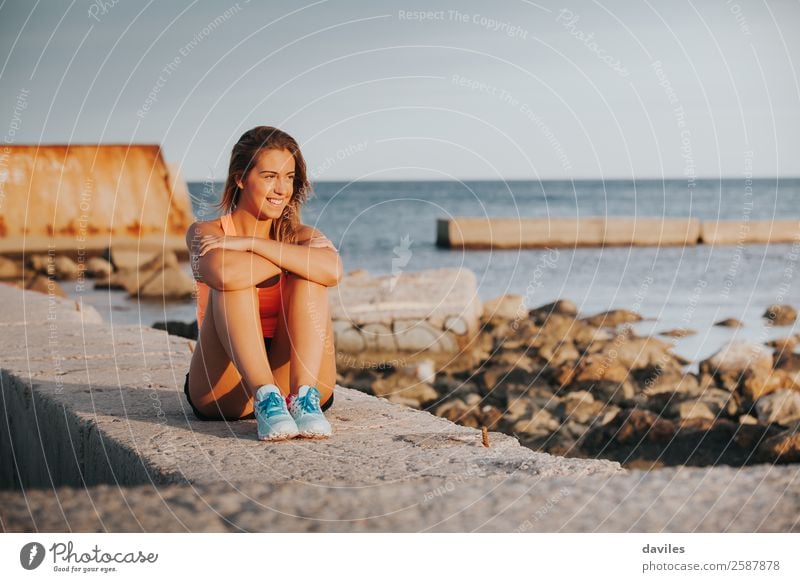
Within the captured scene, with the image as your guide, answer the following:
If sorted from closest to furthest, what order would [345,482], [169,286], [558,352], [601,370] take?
[345,482], [601,370], [558,352], [169,286]

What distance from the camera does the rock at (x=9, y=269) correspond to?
11664 millimetres

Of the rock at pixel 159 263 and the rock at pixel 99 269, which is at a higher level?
the rock at pixel 159 263

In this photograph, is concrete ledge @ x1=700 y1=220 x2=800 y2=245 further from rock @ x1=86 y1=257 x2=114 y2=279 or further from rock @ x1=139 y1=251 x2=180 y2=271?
rock @ x1=86 y1=257 x2=114 y2=279

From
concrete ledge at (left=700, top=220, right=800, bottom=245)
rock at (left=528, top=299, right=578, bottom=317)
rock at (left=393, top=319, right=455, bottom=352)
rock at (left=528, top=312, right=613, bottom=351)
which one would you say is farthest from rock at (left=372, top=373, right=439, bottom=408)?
concrete ledge at (left=700, top=220, right=800, bottom=245)

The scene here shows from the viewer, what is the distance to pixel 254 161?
2.76 m

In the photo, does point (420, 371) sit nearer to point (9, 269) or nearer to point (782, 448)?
point (782, 448)

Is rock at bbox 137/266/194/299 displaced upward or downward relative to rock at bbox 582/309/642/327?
downward

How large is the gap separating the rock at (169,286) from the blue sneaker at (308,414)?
812 centimetres

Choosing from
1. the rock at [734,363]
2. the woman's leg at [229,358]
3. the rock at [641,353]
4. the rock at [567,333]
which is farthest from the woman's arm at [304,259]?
the rock at [567,333]

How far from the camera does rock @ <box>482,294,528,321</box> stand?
8570 mm

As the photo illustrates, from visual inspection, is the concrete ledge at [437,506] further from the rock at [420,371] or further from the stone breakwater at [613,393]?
the rock at [420,371]

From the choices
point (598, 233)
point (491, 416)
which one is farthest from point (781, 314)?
point (598, 233)

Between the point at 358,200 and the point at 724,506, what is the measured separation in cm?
3004

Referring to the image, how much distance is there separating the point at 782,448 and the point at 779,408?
36.2 inches
